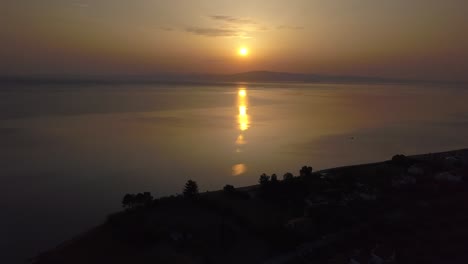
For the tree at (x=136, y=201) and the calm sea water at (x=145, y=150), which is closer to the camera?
the tree at (x=136, y=201)

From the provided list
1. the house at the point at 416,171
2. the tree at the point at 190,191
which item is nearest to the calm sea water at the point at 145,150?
the tree at the point at 190,191

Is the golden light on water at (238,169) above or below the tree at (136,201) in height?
below

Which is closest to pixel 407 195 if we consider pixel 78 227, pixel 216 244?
pixel 216 244

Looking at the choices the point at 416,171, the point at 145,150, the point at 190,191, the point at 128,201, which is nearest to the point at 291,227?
the point at 190,191

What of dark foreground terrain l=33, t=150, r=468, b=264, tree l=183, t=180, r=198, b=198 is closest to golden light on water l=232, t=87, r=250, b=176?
dark foreground terrain l=33, t=150, r=468, b=264

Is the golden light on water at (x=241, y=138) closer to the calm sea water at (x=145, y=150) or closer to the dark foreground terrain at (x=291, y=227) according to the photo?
the calm sea water at (x=145, y=150)

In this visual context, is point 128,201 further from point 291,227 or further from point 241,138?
point 241,138

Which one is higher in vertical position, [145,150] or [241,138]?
[145,150]
